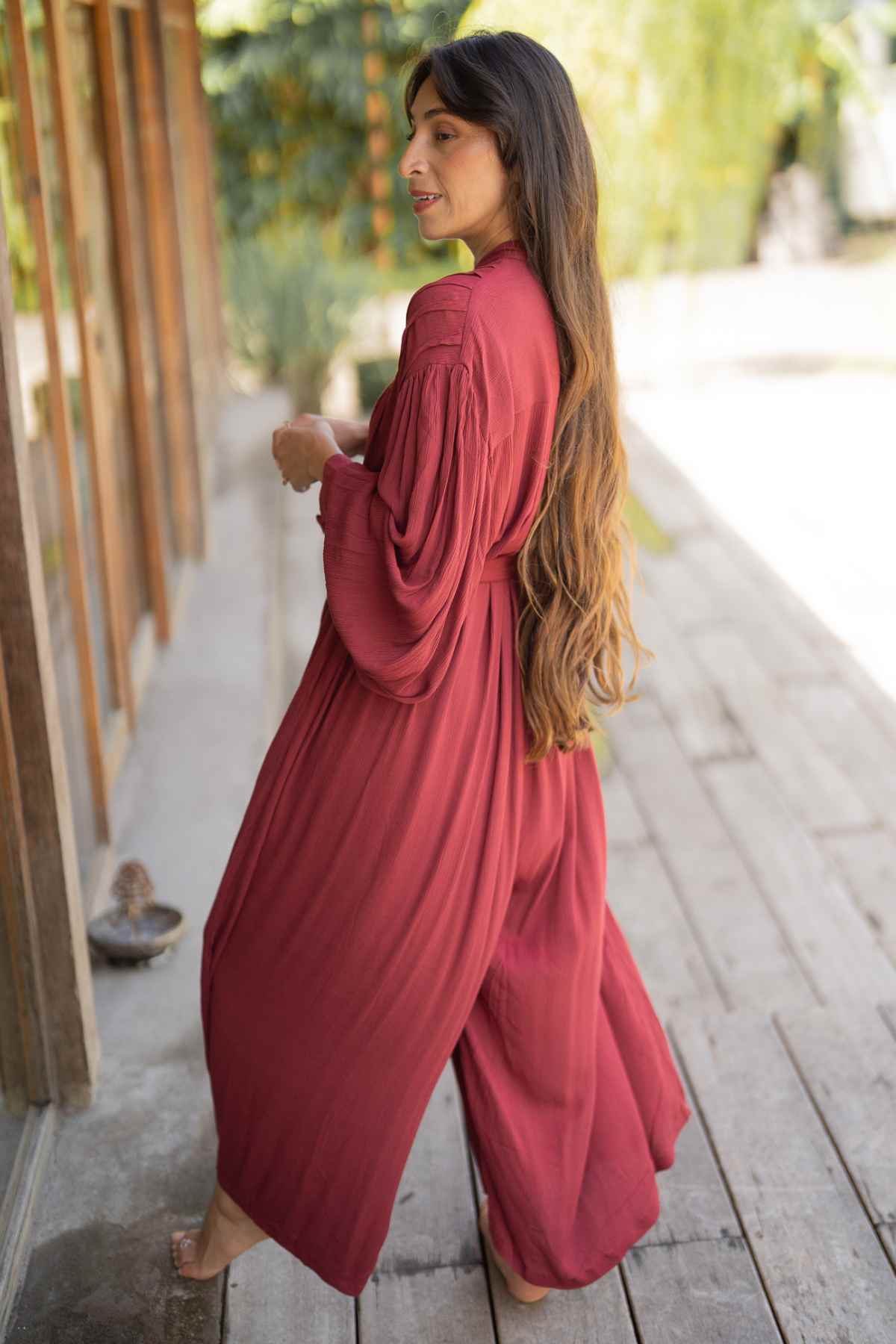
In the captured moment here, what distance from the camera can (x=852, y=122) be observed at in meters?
12.5

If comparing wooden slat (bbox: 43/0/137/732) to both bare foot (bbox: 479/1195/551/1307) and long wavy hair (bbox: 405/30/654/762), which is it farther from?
bare foot (bbox: 479/1195/551/1307)

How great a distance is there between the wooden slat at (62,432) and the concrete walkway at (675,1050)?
0.87 feet

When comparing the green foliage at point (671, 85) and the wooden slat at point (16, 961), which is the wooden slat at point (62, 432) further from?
the green foliage at point (671, 85)

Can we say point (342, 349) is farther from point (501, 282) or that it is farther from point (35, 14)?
point (501, 282)

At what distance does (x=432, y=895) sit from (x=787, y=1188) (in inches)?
32.9

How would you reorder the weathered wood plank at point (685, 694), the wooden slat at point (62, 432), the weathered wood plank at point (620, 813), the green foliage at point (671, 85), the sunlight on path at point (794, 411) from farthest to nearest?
the green foliage at point (671, 85), the sunlight on path at point (794, 411), the weathered wood plank at point (685, 694), the weathered wood plank at point (620, 813), the wooden slat at point (62, 432)

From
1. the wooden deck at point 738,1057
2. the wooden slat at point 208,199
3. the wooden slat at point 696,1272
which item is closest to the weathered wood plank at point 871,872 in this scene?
the wooden deck at point 738,1057

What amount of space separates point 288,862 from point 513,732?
0.96 ft

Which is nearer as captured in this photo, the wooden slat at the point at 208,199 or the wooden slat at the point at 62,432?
the wooden slat at the point at 62,432

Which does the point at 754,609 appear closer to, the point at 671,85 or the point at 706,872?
the point at 706,872

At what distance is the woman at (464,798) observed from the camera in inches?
53.7

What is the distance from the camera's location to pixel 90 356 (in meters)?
2.94

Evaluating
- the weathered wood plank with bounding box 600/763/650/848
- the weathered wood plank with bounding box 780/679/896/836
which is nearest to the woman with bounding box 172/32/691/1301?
the weathered wood plank with bounding box 600/763/650/848

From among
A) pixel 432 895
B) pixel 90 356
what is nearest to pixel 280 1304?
pixel 432 895
